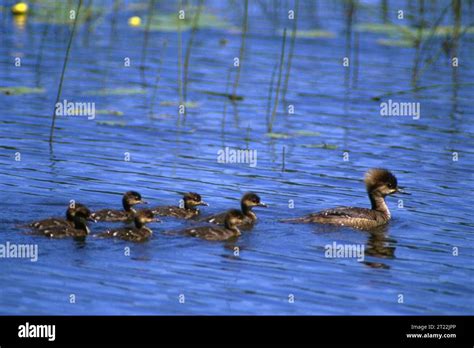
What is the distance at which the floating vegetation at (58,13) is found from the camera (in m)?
24.8

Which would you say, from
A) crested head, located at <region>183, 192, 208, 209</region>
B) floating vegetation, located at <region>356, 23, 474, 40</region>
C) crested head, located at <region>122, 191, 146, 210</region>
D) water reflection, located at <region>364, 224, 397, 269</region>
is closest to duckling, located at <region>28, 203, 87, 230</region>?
crested head, located at <region>122, 191, 146, 210</region>

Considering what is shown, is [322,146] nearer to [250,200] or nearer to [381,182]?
[381,182]

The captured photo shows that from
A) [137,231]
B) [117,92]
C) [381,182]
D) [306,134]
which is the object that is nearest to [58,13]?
[117,92]

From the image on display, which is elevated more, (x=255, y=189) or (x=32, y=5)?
(x=32, y=5)

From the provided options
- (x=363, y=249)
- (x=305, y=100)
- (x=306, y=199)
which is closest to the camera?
(x=363, y=249)

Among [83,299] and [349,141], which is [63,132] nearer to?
[349,141]

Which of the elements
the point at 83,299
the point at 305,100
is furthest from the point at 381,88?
the point at 83,299

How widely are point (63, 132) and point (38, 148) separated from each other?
112cm

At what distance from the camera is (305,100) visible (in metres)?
20.3

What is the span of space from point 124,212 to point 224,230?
1.22 meters

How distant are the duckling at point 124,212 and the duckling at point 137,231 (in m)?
0.56

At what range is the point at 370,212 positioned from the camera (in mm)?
13789

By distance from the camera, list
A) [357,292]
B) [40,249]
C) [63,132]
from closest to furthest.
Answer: [357,292] < [40,249] < [63,132]

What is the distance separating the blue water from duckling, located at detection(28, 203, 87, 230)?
0.25 metres
